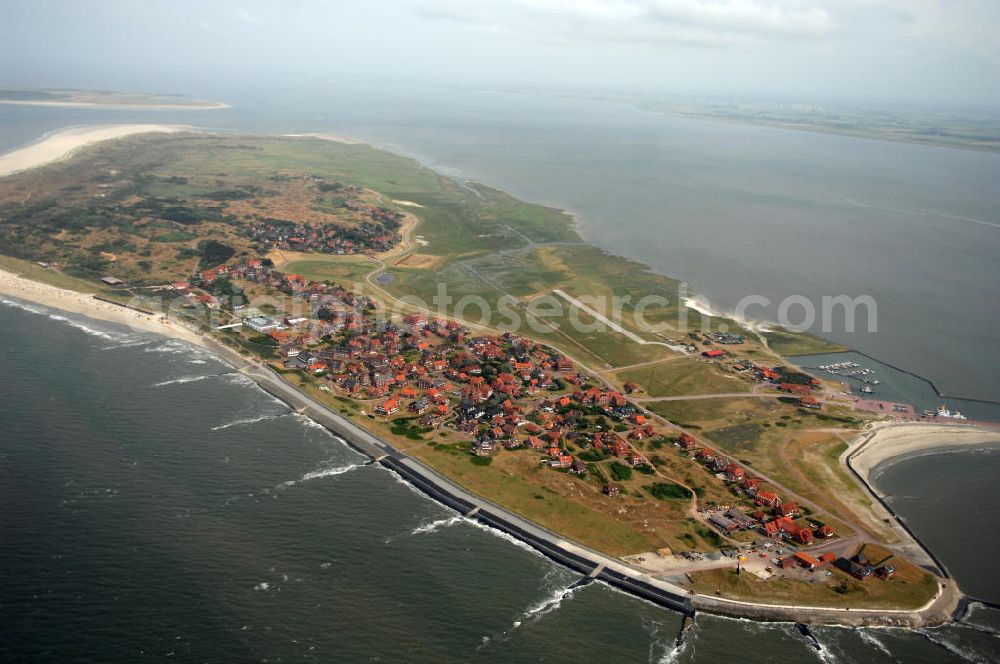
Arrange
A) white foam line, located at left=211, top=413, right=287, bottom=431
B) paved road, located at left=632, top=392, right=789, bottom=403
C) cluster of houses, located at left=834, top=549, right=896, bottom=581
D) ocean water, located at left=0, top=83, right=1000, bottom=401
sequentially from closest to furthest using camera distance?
cluster of houses, located at left=834, top=549, right=896, bottom=581 → white foam line, located at left=211, top=413, right=287, bottom=431 → paved road, located at left=632, top=392, right=789, bottom=403 → ocean water, located at left=0, top=83, right=1000, bottom=401

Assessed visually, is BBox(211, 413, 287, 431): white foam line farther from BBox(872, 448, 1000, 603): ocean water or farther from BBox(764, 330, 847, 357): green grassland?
BBox(764, 330, 847, 357): green grassland

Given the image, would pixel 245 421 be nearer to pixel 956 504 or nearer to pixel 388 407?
pixel 388 407

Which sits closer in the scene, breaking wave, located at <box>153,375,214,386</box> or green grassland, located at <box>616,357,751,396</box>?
breaking wave, located at <box>153,375,214,386</box>

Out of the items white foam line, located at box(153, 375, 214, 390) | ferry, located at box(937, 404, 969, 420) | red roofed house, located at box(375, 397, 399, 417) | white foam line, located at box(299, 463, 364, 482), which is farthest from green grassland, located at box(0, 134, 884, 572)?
ferry, located at box(937, 404, 969, 420)

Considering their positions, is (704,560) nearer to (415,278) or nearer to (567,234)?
(415,278)

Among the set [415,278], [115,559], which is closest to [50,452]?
[115,559]

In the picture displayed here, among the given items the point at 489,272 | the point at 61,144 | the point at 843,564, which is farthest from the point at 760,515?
the point at 61,144

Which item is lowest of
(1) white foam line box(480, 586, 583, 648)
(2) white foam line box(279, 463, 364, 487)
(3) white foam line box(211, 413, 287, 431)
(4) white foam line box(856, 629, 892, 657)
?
(4) white foam line box(856, 629, 892, 657)
